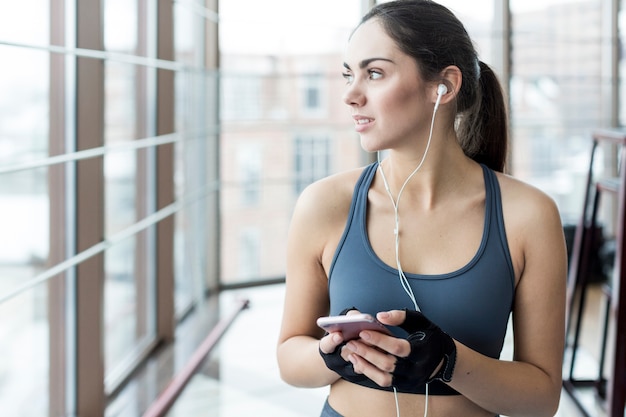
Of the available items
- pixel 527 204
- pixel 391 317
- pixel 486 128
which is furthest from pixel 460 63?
pixel 391 317

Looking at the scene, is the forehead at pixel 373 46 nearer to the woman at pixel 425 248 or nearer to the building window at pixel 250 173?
the woman at pixel 425 248

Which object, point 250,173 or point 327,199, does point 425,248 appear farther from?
point 250,173

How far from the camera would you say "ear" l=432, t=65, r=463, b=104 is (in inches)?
51.0

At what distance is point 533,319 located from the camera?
125 cm

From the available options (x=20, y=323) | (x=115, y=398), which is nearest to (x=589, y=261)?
(x=115, y=398)

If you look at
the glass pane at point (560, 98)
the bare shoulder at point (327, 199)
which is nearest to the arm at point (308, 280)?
the bare shoulder at point (327, 199)

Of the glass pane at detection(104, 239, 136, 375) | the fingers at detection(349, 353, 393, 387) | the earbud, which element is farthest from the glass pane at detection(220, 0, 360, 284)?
the fingers at detection(349, 353, 393, 387)

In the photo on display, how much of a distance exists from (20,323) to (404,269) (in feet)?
4.39

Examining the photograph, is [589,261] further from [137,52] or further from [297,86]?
[297,86]

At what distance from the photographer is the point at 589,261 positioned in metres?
3.32

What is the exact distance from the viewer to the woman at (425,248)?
1.22 metres

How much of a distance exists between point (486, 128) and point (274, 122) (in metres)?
3.69

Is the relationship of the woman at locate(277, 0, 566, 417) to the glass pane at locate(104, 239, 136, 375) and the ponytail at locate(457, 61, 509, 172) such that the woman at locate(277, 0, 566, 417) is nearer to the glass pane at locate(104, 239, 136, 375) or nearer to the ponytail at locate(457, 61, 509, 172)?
the ponytail at locate(457, 61, 509, 172)

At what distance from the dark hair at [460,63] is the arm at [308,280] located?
25cm
